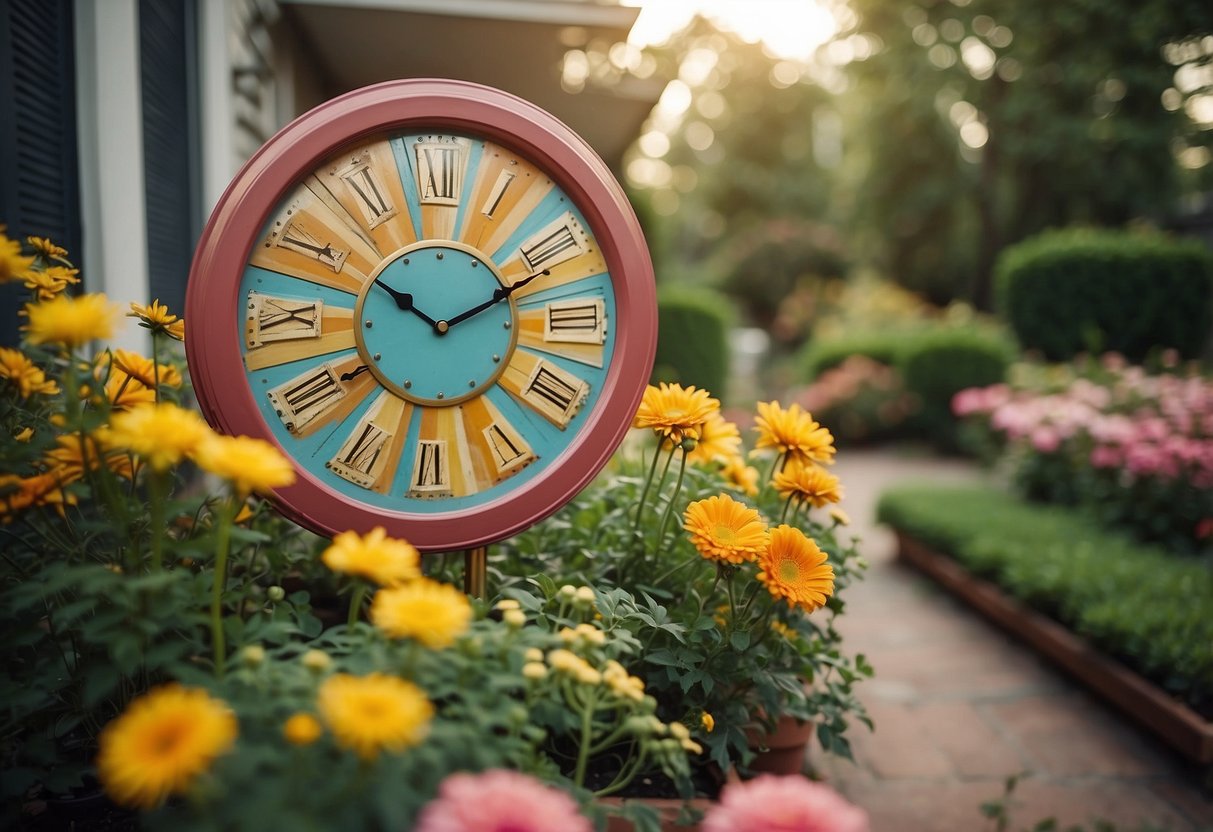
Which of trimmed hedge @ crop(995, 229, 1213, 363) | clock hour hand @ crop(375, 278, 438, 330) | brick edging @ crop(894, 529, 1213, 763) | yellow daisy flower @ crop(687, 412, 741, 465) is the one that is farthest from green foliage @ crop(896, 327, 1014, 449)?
clock hour hand @ crop(375, 278, 438, 330)

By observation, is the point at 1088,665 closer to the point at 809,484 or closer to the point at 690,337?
the point at 809,484

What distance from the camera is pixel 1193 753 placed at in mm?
2385

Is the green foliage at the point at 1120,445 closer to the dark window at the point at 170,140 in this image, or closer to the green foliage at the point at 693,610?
the green foliage at the point at 693,610

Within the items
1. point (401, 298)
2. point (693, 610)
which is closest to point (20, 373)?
point (401, 298)

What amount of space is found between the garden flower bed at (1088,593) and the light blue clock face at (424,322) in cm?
221

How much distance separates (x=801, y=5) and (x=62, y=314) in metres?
10.9

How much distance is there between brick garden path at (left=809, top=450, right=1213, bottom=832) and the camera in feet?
7.39

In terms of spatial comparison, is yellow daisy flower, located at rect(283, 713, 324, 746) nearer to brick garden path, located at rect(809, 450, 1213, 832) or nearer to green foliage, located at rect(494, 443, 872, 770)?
green foliage, located at rect(494, 443, 872, 770)

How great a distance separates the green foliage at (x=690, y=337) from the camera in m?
7.91

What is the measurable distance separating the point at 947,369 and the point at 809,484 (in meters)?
7.26

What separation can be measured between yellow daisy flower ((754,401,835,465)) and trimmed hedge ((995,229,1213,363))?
29.0 feet

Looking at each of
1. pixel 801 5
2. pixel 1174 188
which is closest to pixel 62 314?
pixel 801 5

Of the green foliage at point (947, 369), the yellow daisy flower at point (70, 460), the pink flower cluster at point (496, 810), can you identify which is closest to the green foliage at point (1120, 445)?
the green foliage at point (947, 369)

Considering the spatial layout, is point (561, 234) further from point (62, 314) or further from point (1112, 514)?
point (1112, 514)
